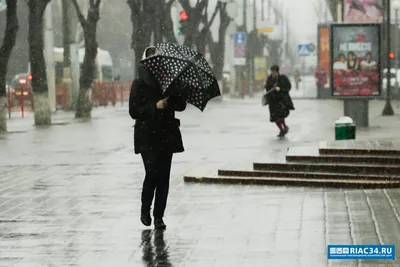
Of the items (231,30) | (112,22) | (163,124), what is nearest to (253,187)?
(163,124)

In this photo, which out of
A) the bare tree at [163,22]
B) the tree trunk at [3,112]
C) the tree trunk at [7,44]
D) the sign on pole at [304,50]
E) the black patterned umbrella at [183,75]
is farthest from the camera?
the sign on pole at [304,50]

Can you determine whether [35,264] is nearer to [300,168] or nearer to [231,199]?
[231,199]

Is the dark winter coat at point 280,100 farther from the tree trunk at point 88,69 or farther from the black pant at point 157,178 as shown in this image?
the black pant at point 157,178

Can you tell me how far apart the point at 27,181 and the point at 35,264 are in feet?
22.6

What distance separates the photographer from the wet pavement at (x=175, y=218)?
28.5ft

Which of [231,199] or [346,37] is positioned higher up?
[346,37]

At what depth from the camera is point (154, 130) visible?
9.98m

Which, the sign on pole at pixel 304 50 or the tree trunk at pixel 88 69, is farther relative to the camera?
the sign on pole at pixel 304 50

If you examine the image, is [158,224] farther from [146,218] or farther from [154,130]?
[154,130]

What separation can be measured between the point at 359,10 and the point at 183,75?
63.2 ft

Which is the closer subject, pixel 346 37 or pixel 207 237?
pixel 207 237

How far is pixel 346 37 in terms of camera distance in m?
25.0

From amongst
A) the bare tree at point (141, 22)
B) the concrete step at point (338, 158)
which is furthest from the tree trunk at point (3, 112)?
the bare tree at point (141, 22)

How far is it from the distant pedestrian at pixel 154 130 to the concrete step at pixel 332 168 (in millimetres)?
4630
